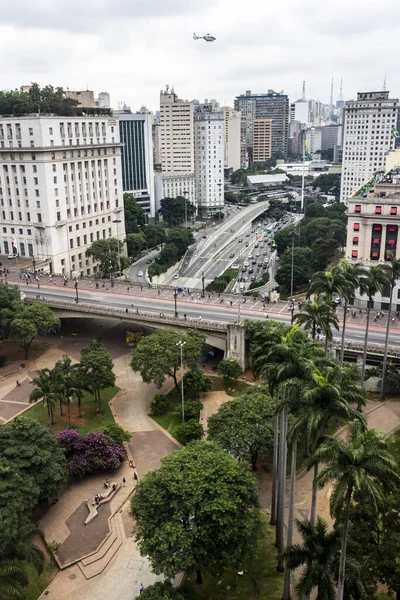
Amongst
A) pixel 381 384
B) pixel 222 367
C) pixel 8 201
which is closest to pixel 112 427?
pixel 222 367

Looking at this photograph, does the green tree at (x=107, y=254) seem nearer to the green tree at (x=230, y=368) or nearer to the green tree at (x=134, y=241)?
the green tree at (x=134, y=241)

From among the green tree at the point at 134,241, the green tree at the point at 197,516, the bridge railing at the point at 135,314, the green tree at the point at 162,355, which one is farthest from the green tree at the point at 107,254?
the green tree at the point at 197,516

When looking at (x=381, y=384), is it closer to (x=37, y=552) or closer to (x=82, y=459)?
(x=82, y=459)

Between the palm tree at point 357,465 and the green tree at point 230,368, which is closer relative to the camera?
the palm tree at point 357,465

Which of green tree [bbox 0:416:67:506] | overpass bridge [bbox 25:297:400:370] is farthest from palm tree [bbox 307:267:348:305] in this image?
green tree [bbox 0:416:67:506]

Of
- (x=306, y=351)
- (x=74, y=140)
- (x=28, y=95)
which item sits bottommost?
(x=306, y=351)

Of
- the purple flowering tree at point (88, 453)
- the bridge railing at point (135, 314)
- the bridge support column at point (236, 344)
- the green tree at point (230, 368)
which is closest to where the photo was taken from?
the purple flowering tree at point (88, 453)
